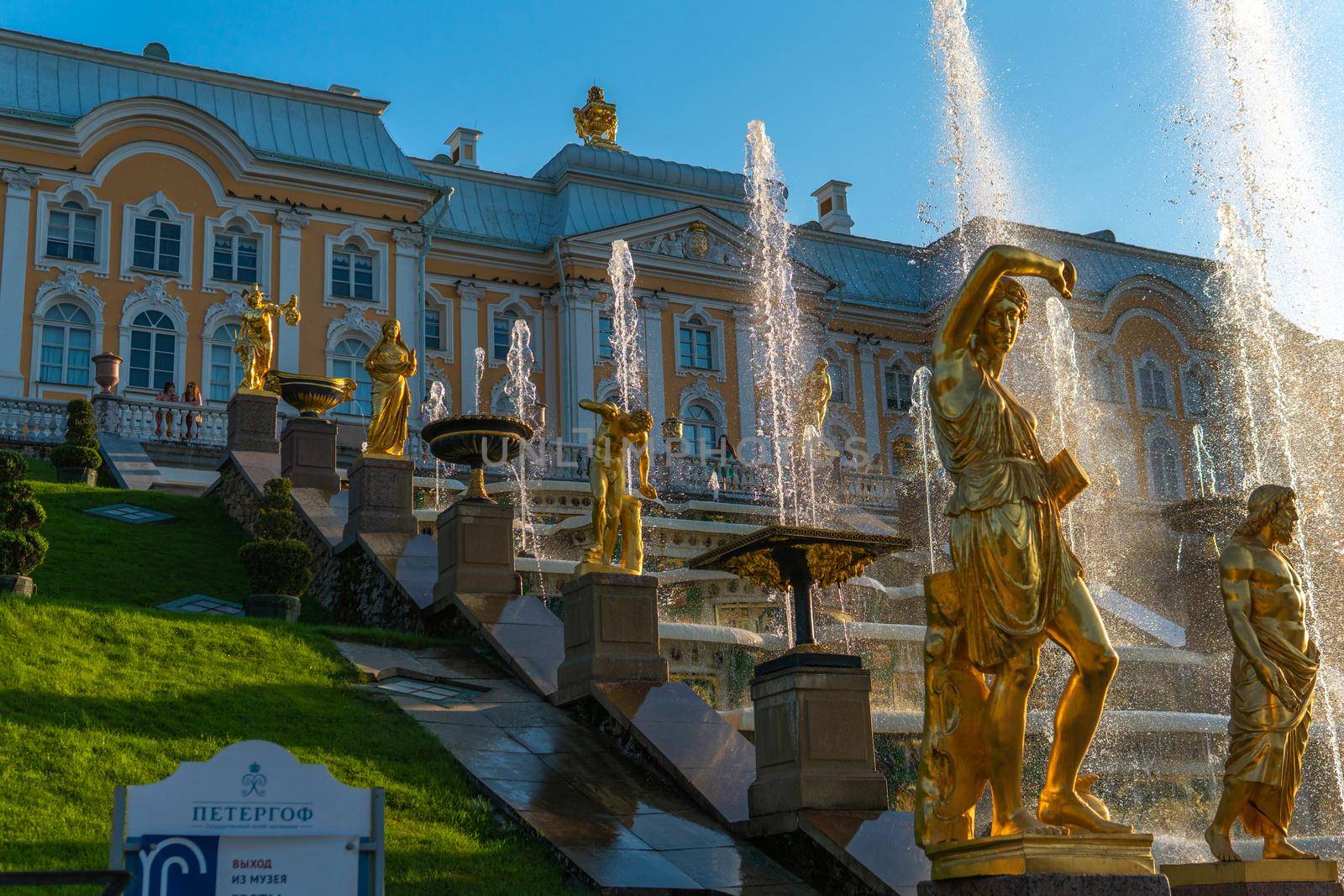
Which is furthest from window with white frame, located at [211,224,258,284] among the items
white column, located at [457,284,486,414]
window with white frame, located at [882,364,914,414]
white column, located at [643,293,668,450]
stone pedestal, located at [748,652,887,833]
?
stone pedestal, located at [748,652,887,833]

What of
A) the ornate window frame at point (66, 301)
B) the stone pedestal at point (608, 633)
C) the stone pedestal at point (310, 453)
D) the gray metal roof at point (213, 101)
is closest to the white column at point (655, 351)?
the gray metal roof at point (213, 101)

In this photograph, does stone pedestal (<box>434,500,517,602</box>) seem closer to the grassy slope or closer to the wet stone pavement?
the grassy slope

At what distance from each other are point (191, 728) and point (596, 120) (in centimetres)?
4316

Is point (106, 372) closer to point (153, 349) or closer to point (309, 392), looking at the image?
point (309, 392)

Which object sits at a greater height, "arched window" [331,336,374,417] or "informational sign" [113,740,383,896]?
"arched window" [331,336,374,417]

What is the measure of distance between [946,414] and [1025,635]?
1.17 metres

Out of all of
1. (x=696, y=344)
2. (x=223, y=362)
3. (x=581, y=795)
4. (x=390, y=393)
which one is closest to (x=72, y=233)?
(x=223, y=362)

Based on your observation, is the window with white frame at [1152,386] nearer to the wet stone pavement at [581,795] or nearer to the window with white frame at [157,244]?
the window with white frame at [157,244]

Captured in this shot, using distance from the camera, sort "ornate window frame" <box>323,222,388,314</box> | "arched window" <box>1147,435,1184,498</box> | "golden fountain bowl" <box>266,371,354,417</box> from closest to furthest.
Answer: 1. "golden fountain bowl" <box>266,371,354,417</box>
2. "ornate window frame" <box>323,222,388,314</box>
3. "arched window" <box>1147,435,1184,498</box>

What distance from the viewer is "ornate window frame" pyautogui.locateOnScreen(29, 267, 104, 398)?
3697 cm

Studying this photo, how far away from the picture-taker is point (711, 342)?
48.0m

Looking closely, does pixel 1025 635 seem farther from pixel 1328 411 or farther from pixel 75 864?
pixel 1328 411

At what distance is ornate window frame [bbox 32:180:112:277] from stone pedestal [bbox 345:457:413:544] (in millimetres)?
23343

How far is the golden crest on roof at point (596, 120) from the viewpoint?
5131 centimetres
